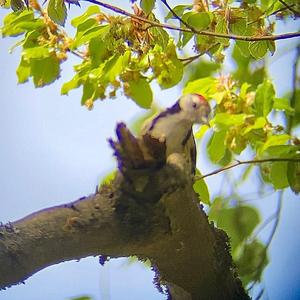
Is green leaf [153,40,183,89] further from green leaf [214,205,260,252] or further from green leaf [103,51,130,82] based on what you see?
green leaf [214,205,260,252]

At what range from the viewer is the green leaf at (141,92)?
0.68 meters

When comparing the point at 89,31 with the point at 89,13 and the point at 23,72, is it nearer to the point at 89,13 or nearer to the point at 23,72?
the point at 89,13

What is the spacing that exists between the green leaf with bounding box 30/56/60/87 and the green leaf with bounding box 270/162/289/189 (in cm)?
32

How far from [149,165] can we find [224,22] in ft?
0.74

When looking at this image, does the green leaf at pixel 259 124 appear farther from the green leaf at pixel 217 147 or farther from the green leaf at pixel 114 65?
the green leaf at pixel 114 65

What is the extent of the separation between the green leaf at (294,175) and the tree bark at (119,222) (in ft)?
0.58

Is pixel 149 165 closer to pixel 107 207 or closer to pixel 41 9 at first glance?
pixel 107 207

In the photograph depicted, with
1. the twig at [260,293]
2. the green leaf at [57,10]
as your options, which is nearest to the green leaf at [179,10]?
the green leaf at [57,10]

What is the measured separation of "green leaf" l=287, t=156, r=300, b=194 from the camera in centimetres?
63

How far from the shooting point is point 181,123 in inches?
20.4

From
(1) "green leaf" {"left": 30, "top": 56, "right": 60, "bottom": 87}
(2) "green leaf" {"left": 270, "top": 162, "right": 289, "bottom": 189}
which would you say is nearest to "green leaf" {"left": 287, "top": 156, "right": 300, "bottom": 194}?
(2) "green leaf" {"left": 270, "top": 162, "right": 289, "bottom": 189}

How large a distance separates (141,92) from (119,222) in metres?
0.27

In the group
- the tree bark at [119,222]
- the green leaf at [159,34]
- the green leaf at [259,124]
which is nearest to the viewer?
the tree bark at [119,222]

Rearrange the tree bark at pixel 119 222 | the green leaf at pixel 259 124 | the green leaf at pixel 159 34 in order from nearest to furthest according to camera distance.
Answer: the tree bark at pixel 119 222
the green leaf at pixel 159 34
the green leaf at pixel 259 124
